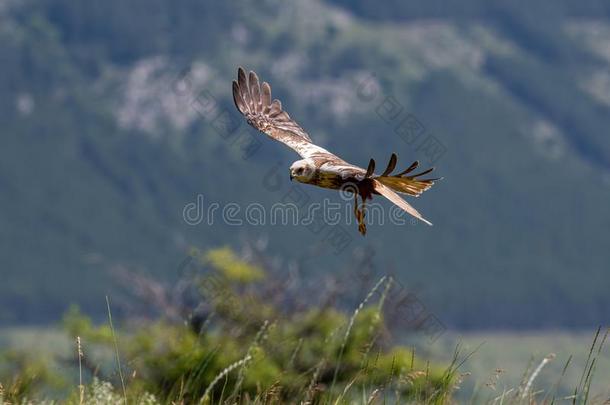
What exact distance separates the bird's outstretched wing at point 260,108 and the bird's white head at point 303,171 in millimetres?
2908

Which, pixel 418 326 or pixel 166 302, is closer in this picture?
pixel 418 326

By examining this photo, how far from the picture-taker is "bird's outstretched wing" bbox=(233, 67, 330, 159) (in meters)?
10.9

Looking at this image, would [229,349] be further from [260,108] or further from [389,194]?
[389,194]

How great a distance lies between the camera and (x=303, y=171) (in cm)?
747

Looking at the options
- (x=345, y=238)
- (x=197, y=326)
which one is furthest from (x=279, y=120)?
(x=197, y=326)

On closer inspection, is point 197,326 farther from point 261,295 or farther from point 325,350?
point 325,350

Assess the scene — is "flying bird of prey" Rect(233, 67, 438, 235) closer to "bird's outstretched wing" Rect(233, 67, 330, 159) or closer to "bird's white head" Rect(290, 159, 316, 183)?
"bird's white head" Rect(290, 159, 316, 183)

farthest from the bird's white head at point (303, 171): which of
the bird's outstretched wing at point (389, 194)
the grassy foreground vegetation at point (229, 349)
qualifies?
the grassy foreground vegetation at point (229, 349)

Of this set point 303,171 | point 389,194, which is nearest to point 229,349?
point 303,171

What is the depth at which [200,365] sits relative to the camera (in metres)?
7.16

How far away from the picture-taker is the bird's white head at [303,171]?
24.5ft

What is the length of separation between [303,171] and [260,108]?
4.17 metres

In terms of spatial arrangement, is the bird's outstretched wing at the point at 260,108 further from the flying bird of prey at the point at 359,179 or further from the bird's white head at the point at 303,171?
the bird's white head at the point at 303,171

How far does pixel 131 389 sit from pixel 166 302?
33148 millimetres
